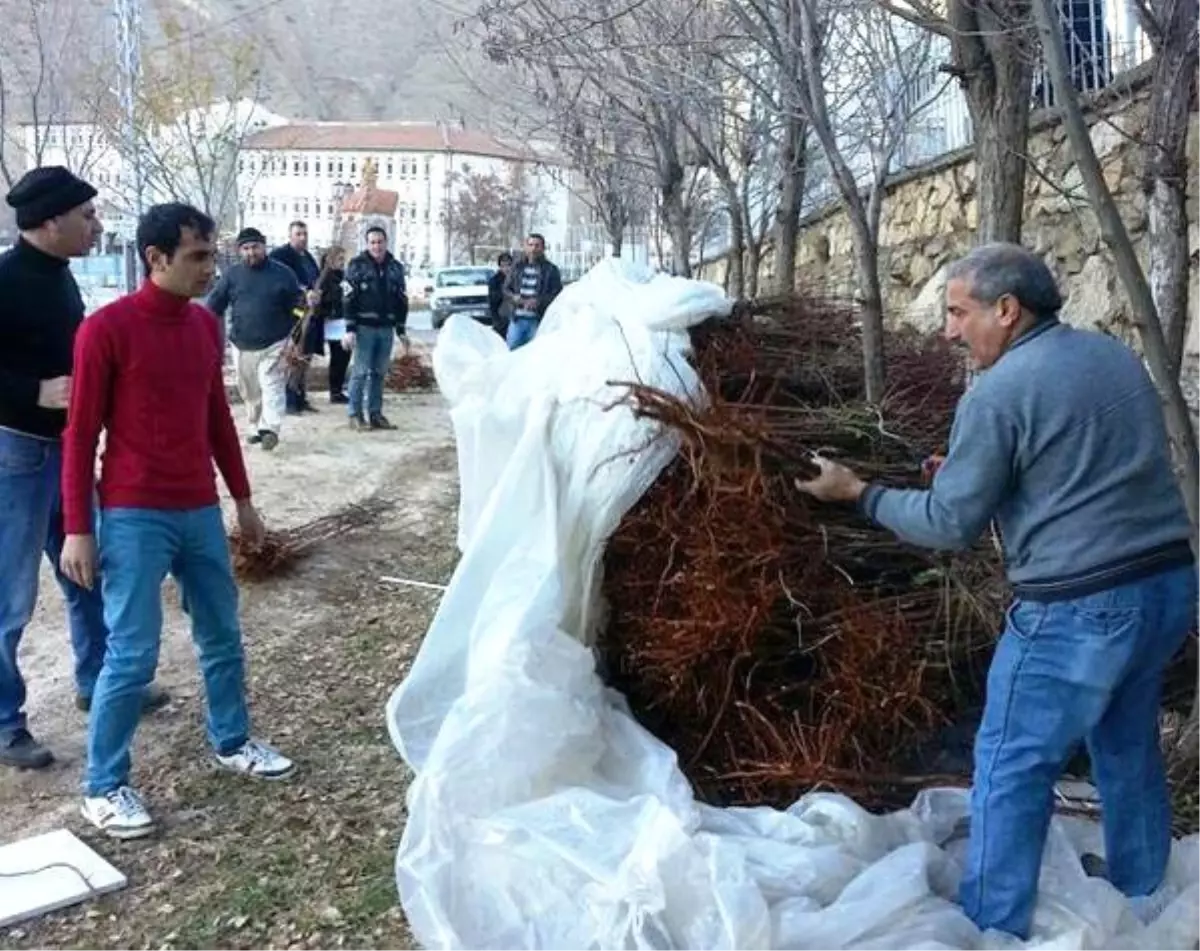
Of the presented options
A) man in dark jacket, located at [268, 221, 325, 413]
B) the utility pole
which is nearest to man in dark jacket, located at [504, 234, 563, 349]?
man in dark jacket, located at [268, 221, 325, 413]

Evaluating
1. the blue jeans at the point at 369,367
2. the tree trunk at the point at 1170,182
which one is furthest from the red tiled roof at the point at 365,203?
the tree trunk at the point at 1170,182

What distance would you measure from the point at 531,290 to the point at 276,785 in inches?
337

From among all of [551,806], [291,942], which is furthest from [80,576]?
[551,806]

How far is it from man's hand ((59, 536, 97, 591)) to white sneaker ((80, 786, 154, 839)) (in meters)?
0.63

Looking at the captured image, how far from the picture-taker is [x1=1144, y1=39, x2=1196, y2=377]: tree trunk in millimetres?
3148

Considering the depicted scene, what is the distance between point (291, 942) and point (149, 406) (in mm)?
1526

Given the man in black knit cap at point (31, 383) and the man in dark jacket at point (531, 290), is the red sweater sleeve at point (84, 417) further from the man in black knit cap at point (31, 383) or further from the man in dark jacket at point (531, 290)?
the man in dark jacket at point (531, 290)

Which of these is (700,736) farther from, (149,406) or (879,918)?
(149,406)

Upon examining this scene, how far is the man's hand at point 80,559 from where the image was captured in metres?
3.42

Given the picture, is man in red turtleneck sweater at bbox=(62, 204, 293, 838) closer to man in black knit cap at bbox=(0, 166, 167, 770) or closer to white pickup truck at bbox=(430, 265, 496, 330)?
man in black knit cap at bbox=(0, 166, 167, 770)

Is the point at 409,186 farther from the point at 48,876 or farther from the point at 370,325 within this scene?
the point at 48,876

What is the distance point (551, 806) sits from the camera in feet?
9.76

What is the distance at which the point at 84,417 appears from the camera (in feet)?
11.2

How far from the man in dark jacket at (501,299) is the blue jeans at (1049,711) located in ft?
34.3
